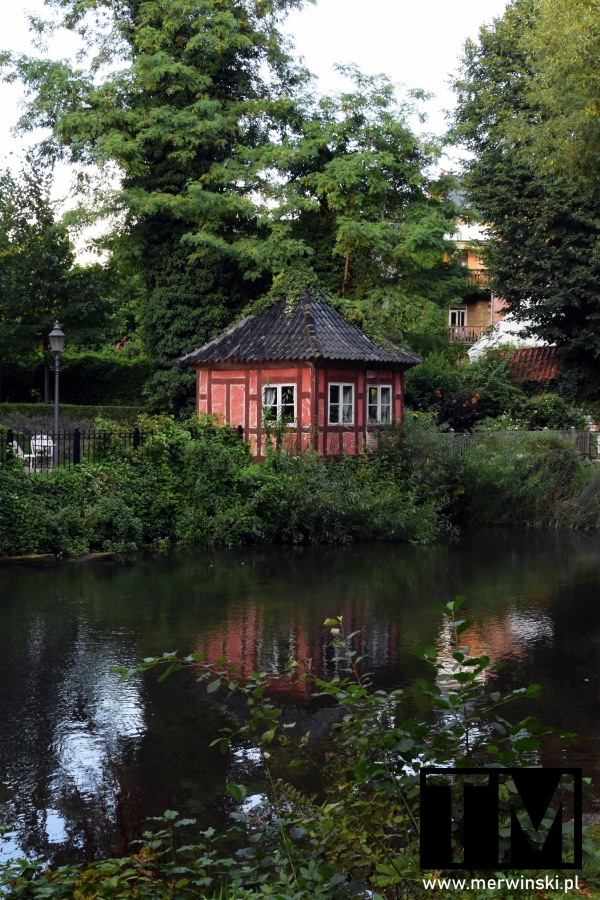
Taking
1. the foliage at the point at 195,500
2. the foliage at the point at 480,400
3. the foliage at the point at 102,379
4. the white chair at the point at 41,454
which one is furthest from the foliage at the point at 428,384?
the white chair at the point at 41,454

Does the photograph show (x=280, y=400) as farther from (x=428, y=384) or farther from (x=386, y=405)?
(x=428, y=384)

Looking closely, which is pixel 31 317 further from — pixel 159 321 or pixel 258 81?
pixel 258 81

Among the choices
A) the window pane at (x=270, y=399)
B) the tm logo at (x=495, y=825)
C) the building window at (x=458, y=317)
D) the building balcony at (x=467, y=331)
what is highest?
the building window at (x=458, y=317)

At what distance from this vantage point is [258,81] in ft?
113

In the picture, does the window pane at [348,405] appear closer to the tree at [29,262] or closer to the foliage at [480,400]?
the foliage at [480,400]

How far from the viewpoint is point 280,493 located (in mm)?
21203

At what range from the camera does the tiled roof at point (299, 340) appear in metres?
26.0

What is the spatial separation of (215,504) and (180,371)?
502 inches

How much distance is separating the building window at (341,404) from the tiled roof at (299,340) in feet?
2.94

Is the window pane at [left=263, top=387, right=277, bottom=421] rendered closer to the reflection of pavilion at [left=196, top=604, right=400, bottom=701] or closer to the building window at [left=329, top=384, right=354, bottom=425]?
the building window at [left=329, top=384, right=354, bottom=425]

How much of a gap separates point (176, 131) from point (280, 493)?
15211mm

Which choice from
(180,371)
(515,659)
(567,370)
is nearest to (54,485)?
(515,659)

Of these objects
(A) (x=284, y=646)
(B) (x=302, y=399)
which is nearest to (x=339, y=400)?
(B) (x=302, y=399)

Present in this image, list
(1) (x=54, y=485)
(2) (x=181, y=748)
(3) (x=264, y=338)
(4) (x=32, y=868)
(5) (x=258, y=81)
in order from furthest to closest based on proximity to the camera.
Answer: (5) (x=258, y=81)
(3) (x=264, y=338)
(1) (x=54, y=485)
(2) (x=181, y=748)
(4) (x=32, y=868)
